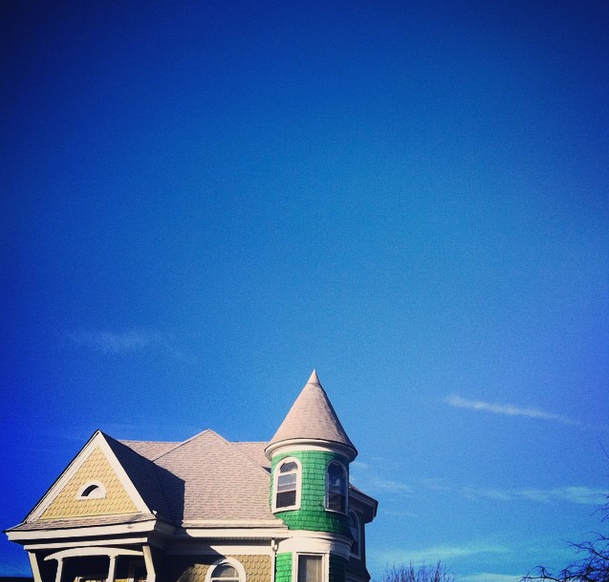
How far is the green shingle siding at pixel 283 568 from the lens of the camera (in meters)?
20.3

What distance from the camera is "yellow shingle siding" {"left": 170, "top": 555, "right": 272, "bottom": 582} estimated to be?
20609 millimetres

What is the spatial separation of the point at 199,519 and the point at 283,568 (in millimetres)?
3406

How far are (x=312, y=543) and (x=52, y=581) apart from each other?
30.8 feet

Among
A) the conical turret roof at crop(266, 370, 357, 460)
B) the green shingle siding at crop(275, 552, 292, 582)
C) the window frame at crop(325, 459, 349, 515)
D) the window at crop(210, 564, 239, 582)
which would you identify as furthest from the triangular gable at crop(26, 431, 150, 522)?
the window frame at crop(325, 459, 349, 515)

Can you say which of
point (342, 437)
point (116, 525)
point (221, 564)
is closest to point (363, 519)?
point (342, 437)

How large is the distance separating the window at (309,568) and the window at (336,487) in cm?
179

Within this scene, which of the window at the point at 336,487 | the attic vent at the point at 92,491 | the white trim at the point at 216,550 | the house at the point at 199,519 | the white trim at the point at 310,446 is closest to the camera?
the house at the point at 199,519

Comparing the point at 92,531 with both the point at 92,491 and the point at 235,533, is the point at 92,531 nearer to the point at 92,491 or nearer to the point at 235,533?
the point at 92,491

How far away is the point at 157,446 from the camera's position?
2827 centimetres

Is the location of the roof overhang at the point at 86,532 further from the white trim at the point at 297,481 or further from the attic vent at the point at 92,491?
the white trim at the point at 297,481

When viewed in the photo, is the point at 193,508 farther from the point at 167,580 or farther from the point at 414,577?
the point at 414,577

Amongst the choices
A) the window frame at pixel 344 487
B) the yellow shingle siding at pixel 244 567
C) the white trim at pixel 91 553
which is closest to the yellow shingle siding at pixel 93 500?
the white trim at pixel 91 553

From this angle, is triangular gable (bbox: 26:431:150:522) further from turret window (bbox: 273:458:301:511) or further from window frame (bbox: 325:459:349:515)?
window frame (bbox: 325:459:349:515)

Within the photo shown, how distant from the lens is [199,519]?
70.0 feet
